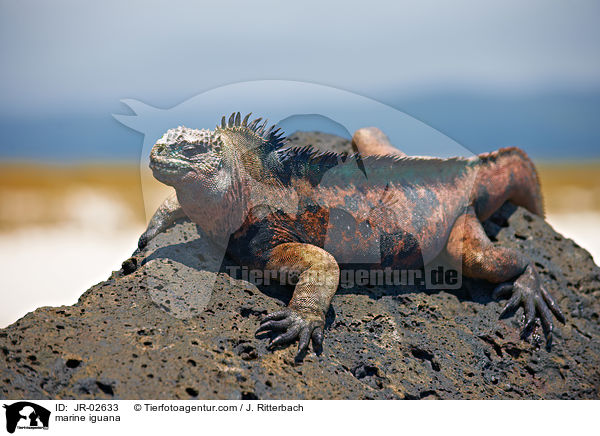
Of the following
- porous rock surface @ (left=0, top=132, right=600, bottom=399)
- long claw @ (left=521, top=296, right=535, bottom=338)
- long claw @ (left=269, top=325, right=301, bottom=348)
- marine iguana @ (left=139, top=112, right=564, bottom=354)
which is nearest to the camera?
porous rock surface @ (left=0, top=132, right=600, bottom=399)

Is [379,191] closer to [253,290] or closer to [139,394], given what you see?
[253,290]

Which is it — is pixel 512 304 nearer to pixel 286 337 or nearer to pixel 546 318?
pixel 546 318

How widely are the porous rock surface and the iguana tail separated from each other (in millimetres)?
800

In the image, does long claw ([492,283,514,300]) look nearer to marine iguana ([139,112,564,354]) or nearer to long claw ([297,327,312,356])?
marine iguana ([139,112,564,354])

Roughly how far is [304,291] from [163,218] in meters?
1.44

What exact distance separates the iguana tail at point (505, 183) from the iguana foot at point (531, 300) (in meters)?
0.71

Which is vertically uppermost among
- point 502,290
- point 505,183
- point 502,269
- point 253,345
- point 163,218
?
point 505,183

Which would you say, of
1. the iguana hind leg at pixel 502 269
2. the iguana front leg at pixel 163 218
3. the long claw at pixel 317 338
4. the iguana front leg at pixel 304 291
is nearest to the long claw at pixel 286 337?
the iguana front leg at pixel 304 291

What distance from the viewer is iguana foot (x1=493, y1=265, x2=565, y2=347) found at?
4.31m

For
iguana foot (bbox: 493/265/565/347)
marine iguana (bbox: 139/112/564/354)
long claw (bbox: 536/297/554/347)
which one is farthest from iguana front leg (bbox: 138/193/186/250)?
long claw (bbox: 536/297/554/347)

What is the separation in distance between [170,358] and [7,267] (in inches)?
122

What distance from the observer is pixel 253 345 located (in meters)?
3.31

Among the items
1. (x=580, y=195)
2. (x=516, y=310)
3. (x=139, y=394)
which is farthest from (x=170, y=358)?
(x=580, y=195)

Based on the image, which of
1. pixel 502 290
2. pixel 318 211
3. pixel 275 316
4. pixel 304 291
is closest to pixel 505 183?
pixel 502 290
